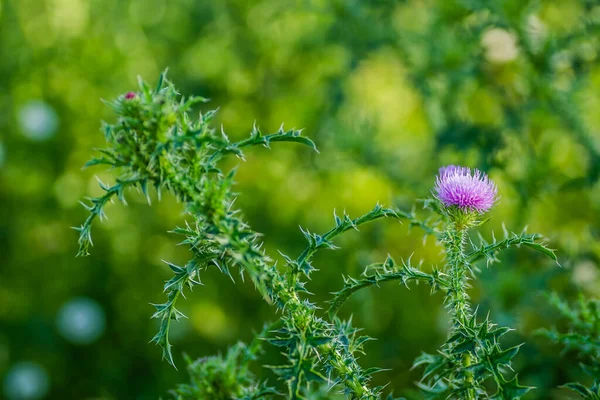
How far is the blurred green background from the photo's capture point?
8.55ft

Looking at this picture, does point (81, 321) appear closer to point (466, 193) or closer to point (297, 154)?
point (297, 154)

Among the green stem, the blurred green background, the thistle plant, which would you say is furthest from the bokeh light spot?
the green stem

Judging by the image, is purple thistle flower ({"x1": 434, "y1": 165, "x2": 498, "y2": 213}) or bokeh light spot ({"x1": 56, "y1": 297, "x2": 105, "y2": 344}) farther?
bokeh light spot ({"x1": 56, "y1": 297, "x2": 105, "y2": 344})

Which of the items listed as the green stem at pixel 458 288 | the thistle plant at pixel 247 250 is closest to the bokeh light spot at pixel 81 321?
the thistle plant at pixel 247 250

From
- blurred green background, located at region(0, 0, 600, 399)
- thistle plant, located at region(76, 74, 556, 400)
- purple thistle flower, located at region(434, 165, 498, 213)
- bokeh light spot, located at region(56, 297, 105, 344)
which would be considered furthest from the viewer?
bokeh light spot, located at region(56, 297, 105, 344)

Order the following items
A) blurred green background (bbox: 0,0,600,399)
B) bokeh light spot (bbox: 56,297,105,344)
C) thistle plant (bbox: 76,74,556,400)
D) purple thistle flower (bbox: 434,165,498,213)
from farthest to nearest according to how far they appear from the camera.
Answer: bokeh light spot (bbox: 56,297,105,344) < blurred green background (bbox: 0,0,600,399) < purple thistle flower (bbox: 434,165,498,213) < thistle plant (bbox: 76,74,556,400)

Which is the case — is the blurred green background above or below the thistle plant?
above

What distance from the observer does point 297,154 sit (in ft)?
12.2

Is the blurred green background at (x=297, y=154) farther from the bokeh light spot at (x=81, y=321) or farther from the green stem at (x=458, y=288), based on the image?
the green stem at (x=458, y=288)

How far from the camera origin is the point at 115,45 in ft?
14.0

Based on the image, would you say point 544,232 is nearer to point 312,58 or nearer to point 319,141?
point 319,141

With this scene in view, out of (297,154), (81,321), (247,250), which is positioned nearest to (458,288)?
(247,250)

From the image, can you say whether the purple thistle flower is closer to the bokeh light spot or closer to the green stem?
the green stem

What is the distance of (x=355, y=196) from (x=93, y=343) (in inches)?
60.8
